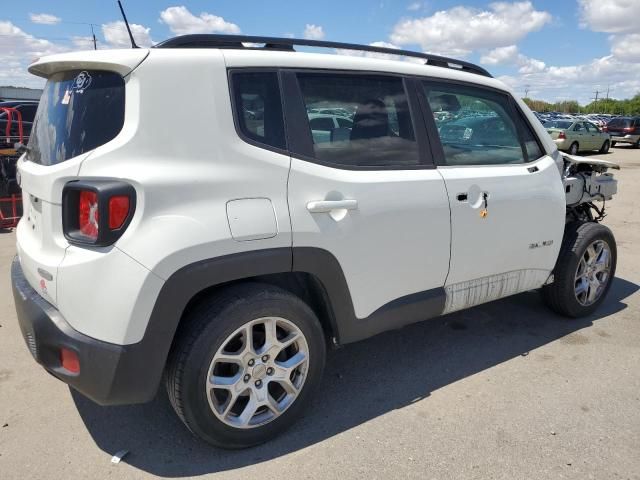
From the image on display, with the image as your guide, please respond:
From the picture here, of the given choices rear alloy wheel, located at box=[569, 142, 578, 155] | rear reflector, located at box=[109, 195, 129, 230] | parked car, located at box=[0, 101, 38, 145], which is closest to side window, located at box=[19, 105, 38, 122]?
parked car, located at box=[0, 101, 38, 145]

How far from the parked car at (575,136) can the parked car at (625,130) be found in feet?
11.9

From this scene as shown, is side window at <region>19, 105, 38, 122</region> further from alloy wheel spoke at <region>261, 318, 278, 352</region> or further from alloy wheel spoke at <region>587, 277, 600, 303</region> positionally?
alloy wheel spoke at <region>587, 277, 600, 303</region>

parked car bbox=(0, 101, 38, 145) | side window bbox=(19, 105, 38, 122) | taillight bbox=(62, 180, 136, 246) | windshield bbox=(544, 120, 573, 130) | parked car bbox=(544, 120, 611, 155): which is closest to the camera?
taillight bbox=(62, 180, 136, 246)

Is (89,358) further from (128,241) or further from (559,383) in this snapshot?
(559,383)

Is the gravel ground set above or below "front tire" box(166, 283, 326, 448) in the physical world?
below

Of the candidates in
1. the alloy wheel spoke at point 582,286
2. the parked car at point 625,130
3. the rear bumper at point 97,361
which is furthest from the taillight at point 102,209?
the parked car at point 625,130

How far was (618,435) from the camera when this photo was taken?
8.96 feet

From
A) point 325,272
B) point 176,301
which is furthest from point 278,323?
point 176,301

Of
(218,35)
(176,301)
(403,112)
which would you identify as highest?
(218,35)

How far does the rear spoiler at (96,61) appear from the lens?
220 cm

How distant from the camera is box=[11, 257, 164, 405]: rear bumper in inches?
84.9

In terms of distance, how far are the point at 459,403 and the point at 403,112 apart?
171 cm

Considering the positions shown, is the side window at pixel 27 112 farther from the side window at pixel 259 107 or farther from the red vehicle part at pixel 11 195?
the side window at pixel 259 107

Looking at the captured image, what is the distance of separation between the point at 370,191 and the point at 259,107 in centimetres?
70
